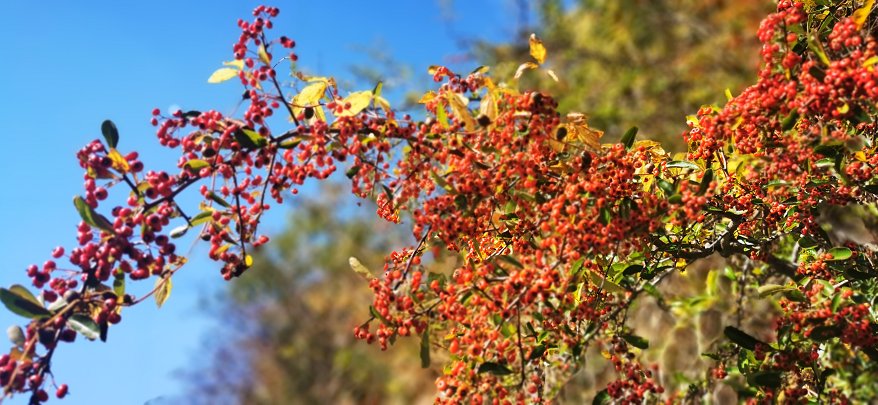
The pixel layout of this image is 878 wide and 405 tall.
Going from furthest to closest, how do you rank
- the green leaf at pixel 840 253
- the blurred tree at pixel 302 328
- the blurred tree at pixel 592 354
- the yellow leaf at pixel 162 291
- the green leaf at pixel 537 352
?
the blurred tree at pixel 302 328 < the blurred tree at pixel 592 354 < the green leaf at pixel 840 253 < the green leaf at pixel 537 352 < the yellow leaf at pixel 162 291

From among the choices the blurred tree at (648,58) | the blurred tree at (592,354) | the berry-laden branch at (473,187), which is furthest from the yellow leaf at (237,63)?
the blurred tree at (648,58)

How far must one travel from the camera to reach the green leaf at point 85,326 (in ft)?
4.35

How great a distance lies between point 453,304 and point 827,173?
1.14 meters

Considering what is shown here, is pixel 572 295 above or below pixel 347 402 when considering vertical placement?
below

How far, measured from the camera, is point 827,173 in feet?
6.08

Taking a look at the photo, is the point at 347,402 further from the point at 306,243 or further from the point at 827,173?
the point at 827,173

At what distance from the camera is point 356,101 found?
140 centimetres

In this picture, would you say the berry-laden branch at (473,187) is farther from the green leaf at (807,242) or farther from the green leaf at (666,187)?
the green leaf at (807,242)

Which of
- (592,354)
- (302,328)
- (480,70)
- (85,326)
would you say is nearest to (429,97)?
(480,70)

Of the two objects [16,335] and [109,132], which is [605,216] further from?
[16,335]

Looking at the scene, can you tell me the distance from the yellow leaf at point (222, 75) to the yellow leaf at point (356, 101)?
242 millimetres

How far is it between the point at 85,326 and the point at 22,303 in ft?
0.42

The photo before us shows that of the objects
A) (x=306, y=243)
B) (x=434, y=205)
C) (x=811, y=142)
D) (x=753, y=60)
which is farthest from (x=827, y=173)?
(x=306, y=243)

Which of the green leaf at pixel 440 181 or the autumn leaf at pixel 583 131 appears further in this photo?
the autumn leaf at pixel 583 131
